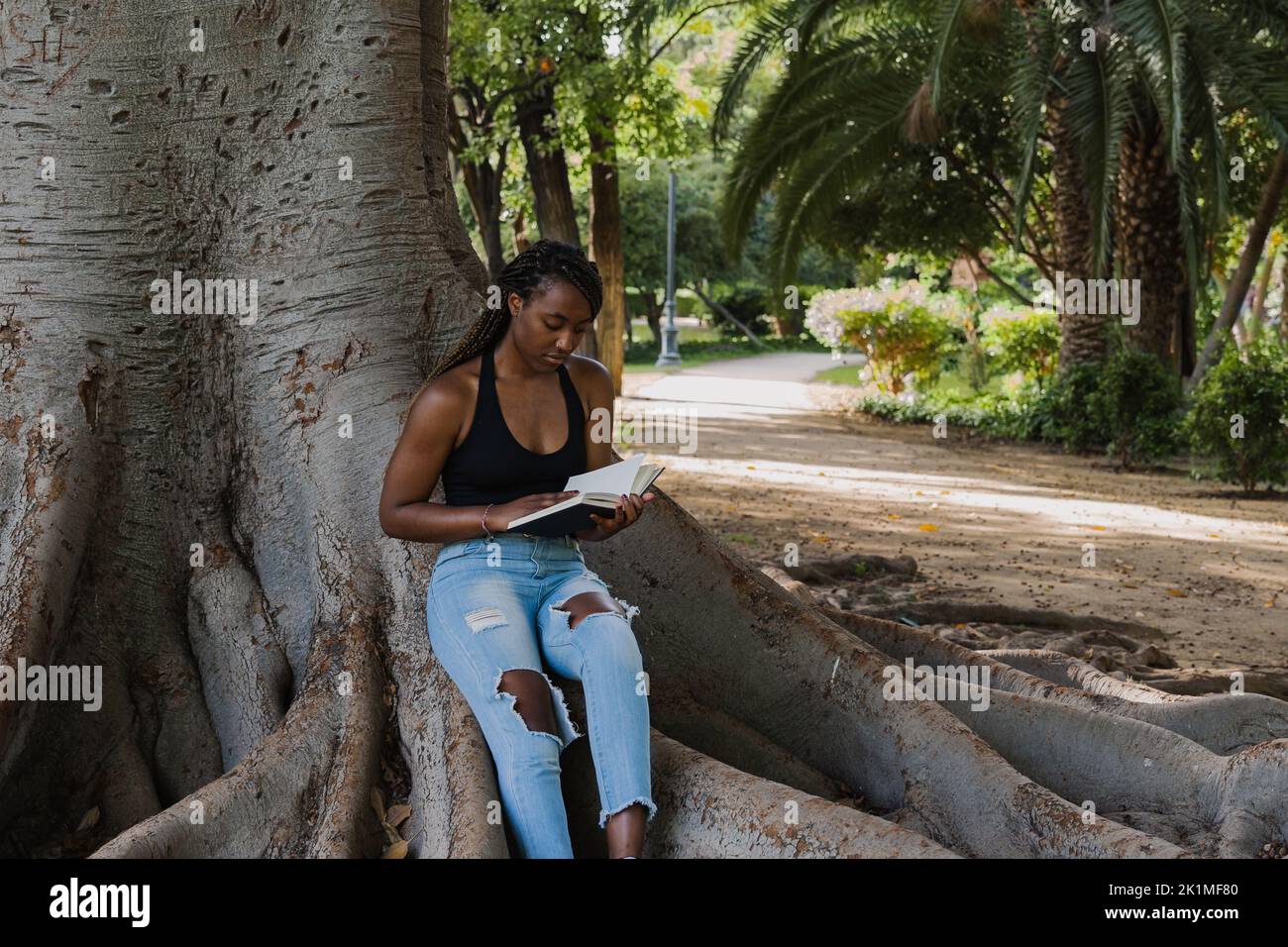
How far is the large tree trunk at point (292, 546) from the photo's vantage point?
3.85m

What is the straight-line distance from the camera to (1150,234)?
1580 centimetres

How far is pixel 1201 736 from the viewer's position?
475 cm

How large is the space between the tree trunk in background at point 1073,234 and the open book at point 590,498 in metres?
13.1

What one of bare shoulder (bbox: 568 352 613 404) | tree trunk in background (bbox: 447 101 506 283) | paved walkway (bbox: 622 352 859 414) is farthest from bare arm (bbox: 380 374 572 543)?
paved walkway (bbox: 622 352 859 414)

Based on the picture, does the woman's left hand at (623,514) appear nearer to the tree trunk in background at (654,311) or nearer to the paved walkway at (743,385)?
the paved walkway at (743,385)

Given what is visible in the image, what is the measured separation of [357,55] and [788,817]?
282 centimetres

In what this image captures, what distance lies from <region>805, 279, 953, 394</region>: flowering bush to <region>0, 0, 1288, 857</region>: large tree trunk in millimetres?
16028

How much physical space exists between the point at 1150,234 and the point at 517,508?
13974 millimetres

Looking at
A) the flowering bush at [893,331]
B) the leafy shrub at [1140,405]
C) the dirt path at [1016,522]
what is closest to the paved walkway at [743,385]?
the flowering bush at [893,331]

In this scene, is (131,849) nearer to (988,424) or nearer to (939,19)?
(939,19)

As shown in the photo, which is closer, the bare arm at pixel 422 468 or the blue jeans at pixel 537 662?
the blue jeans at pixel 537 662

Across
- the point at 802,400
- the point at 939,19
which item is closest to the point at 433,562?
the point at 939,19

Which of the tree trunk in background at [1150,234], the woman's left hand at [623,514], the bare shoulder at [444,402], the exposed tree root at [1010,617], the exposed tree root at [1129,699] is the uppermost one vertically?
the tree trunk in background at [1150,234]

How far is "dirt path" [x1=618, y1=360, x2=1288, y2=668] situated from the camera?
25.9ft
